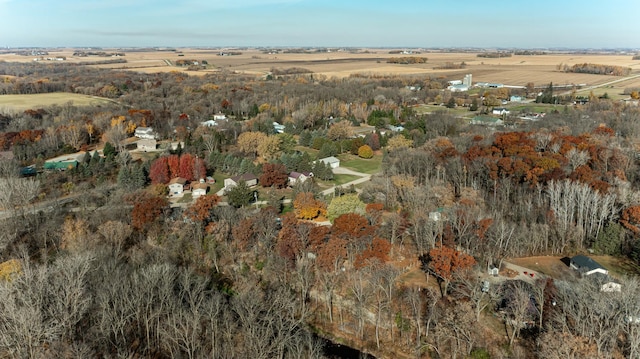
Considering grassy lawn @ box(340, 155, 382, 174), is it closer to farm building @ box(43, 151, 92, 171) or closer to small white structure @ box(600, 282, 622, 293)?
small white structure @ box(600, 282, 622, 293)

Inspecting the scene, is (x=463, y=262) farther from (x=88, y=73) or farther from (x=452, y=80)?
(x=88, y=73)

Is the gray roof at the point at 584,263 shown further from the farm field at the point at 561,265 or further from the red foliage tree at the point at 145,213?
the red foliage tree at the point at 145,213

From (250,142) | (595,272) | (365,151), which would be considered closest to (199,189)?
(250,142)

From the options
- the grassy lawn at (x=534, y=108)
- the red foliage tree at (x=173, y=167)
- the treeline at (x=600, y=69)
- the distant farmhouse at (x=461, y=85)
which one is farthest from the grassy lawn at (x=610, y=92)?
the red foliage tree at (x=173, y=167)

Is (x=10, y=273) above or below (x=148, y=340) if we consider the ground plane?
above

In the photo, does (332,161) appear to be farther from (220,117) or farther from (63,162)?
(220,117)

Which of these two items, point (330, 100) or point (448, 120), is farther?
point (330, 100)

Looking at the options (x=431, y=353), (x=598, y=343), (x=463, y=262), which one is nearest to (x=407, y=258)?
(x=463, y=262)
